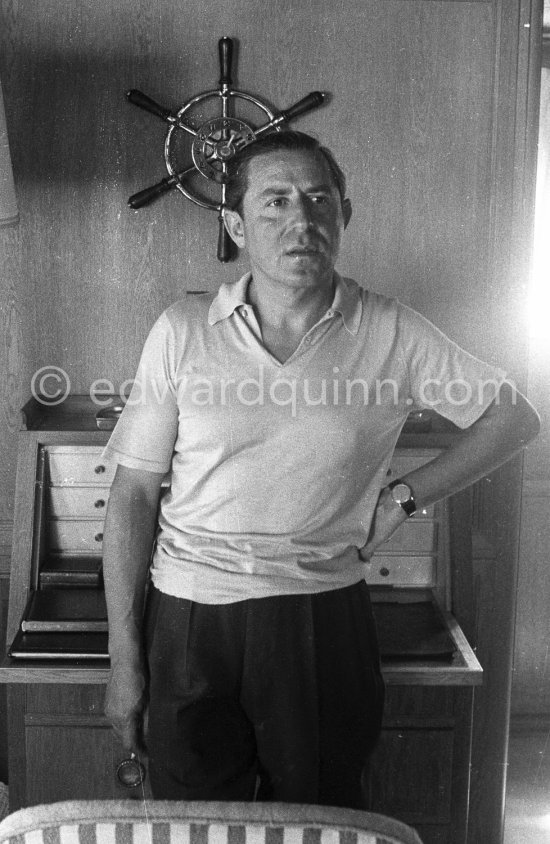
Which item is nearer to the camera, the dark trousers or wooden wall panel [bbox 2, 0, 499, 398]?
the dark trousers

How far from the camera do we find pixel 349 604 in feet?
5.96

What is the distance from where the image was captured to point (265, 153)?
1753 millimetres

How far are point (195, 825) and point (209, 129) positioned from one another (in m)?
1.91

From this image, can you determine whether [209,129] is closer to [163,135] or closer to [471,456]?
[163,135]

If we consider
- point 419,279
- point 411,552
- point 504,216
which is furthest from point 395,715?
point 504,216

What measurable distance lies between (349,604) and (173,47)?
1.46m

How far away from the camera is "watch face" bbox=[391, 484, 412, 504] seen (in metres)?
1.89

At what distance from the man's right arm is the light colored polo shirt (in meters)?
0.03

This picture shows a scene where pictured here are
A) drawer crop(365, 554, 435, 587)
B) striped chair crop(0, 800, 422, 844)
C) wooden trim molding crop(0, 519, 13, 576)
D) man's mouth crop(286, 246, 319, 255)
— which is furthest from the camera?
wooden trim molding crop(0, 519, 13, 576)

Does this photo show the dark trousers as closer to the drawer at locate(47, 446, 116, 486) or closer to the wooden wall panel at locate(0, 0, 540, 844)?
the drawer at locate(47, 446, 116, 486)

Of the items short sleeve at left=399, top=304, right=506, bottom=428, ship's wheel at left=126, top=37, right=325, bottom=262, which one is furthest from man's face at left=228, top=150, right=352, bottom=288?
ship's wheel at left=126, top=37, right=325, bottom=262

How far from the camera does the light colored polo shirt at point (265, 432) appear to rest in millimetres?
1722

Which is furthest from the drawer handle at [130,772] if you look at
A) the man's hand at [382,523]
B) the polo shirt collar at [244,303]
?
the polo shirt collar at [244,303]

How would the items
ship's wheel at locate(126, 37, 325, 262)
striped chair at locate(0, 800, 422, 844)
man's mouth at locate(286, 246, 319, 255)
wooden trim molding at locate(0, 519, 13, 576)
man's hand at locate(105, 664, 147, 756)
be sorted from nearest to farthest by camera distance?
striped chair at locate(0, 800, 422, 844), man's mouth at locate(286, 246, 319, 255), man's hand at locate(105, 664, 147, 756), ship's wheel at locate(126, 37, 325, 262), wooden trim molding at locate(0, 519, 13, 576)
